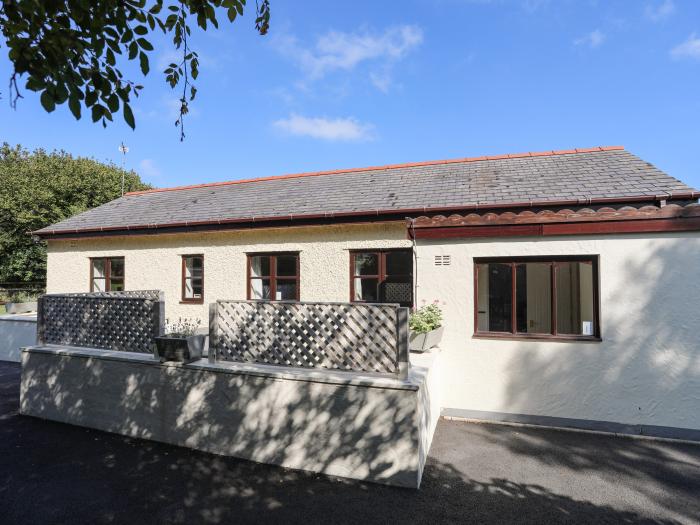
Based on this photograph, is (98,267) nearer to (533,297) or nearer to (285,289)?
(285,289)

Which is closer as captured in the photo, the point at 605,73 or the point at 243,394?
the point at 243,394

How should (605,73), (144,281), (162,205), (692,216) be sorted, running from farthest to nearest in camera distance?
(162,205)
(144,281)
(605,73)
(692,216)

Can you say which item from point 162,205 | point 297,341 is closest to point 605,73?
point 297,341

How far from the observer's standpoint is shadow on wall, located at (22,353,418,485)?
4.38m

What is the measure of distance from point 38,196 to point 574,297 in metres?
35.2

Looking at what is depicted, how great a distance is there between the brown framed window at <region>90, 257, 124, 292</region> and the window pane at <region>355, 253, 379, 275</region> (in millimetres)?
7662

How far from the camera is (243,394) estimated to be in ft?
16.4

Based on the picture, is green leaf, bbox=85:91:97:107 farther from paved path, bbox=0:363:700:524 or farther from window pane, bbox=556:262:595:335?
window pane, bbox=556:262:595:335

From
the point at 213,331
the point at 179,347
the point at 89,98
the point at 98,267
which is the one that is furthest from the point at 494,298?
the point at 98,267

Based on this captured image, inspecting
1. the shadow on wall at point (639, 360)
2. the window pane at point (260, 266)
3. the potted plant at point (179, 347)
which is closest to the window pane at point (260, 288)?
the window pane at point (260, 266)

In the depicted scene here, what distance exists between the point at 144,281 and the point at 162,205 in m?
2.95

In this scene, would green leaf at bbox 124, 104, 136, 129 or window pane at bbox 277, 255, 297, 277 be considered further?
window pane at bbox 277, 255, 297, 277

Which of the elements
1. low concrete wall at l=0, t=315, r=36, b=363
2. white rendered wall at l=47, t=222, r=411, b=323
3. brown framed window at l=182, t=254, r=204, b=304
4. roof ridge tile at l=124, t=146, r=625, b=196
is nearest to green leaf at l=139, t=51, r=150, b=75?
white rendered wall at l=47, t=222, r=411, b=323

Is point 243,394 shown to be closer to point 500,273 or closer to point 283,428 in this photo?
point 283,428
